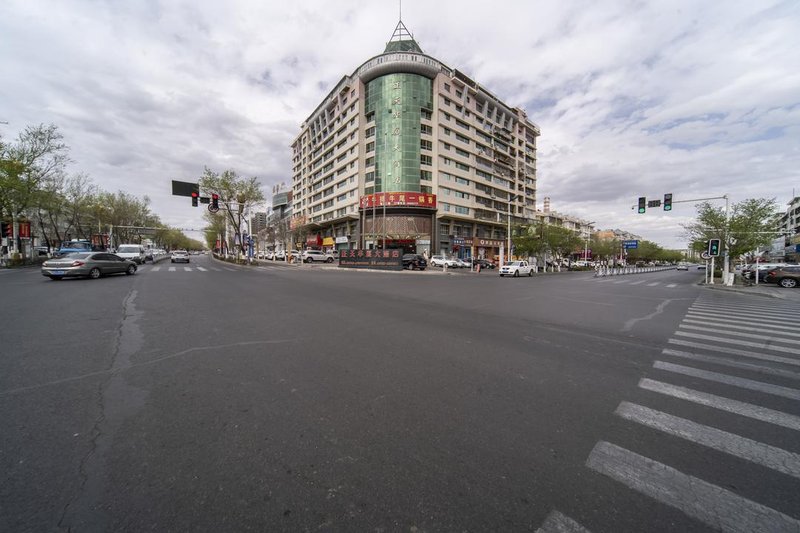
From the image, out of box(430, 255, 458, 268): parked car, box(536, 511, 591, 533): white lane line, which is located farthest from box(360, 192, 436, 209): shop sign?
box(536, 511, 591, 533): white lane line

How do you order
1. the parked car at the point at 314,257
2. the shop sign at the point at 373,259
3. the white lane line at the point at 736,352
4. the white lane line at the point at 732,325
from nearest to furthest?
1. the white lane line at the point at 736,352
2. the white lane line at the point at 732,325
3. the shop sign at the point at 373,259
4. the parked car at the point at 314,257

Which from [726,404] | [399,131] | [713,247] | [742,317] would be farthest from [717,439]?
[399,131]

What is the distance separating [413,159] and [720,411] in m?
43.5

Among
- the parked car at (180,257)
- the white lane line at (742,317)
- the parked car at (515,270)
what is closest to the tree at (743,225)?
the parked car at (515,270)

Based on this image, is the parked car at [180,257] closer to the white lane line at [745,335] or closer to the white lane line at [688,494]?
the white lane line at [688,494]

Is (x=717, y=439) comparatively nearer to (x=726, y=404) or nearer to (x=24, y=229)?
(x=726, y=404)

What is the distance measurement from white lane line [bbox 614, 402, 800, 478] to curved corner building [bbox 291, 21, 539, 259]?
34015mm

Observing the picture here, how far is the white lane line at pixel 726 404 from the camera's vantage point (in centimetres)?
300

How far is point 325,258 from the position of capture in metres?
46.4

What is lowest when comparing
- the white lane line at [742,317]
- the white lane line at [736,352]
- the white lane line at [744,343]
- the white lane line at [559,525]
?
the white lane line at [742,317]

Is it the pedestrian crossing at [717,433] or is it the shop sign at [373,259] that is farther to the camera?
the shop sign at [373,259]

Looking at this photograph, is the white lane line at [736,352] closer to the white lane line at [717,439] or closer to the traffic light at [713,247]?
the white lane line at [717,439]

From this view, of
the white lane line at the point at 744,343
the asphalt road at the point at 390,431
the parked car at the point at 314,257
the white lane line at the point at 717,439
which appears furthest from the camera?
the parked car at the point at 314,257

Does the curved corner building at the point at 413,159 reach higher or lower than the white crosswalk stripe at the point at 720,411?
higher
